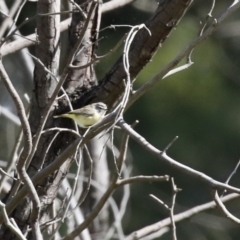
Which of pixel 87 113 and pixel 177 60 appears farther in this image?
pixel 87 113

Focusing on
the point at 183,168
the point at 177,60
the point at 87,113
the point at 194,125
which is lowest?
the point at 194,125

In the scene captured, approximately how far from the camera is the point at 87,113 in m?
2.35

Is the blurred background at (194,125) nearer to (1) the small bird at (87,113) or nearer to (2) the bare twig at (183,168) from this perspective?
(1) the small bird at (87,113)

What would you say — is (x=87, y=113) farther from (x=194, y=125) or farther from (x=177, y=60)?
(x=194, y=125)

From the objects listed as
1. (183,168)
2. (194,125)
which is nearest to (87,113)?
(183,168)

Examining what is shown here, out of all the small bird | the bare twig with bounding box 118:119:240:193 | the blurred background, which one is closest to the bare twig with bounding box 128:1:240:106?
the bare twig with bounding box 118:119:240:193

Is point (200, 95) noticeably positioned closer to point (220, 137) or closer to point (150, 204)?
point (220, 137)

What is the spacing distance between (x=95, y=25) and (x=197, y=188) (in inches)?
166

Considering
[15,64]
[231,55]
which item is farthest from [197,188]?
[15,64]

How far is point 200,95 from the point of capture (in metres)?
6.29

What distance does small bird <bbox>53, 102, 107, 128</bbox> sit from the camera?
85.0 inches

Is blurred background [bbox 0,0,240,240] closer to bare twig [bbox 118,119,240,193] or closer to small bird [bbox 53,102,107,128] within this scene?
small bird [bbox 53,102,107,128]

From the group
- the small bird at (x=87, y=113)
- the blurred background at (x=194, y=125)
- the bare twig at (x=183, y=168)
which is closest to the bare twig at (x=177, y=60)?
the bare twig at (x=183, y=168)

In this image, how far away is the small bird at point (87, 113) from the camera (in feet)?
7.09
